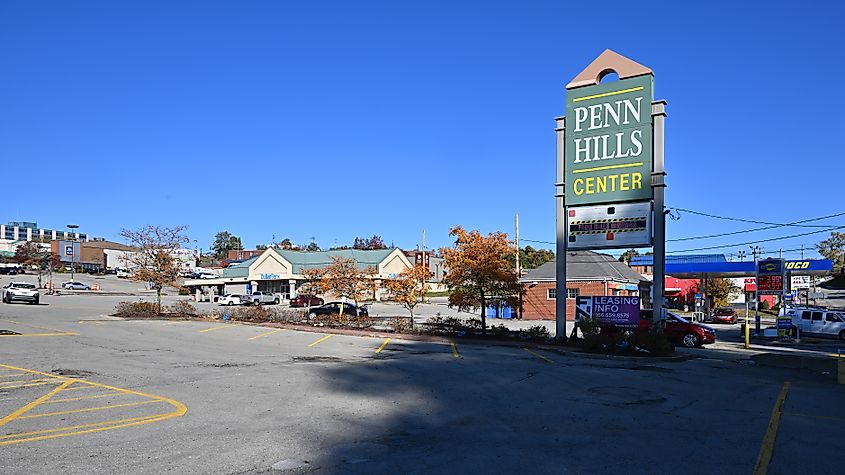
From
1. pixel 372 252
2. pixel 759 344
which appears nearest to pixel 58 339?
pixel 759 344

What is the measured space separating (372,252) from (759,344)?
58.3m

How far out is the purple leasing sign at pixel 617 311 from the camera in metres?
26.8

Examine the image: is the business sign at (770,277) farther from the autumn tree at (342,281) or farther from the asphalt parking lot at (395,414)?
the autumn tree at (342,281)

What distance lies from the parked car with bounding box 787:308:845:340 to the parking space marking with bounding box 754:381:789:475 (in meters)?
26.9

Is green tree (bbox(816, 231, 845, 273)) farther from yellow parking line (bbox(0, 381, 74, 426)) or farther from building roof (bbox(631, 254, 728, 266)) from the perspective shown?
yellow parking line (bbox(0, 381, 74, 426))

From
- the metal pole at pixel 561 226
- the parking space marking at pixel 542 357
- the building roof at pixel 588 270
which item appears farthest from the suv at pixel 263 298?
the parking space marking at pixel 542 357

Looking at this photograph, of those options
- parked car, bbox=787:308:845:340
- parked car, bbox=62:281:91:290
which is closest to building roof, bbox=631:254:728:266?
parked car, bbox=787:308:845:340

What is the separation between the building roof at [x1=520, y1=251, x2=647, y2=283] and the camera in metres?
47.5

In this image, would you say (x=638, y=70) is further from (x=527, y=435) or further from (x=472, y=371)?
(x=527, y=435)

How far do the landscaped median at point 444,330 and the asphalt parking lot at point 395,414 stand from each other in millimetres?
3038

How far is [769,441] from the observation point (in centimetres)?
955

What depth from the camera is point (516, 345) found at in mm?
25609

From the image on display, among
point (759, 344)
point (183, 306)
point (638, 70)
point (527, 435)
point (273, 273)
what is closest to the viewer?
point (527, 435)

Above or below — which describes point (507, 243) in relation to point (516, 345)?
above
